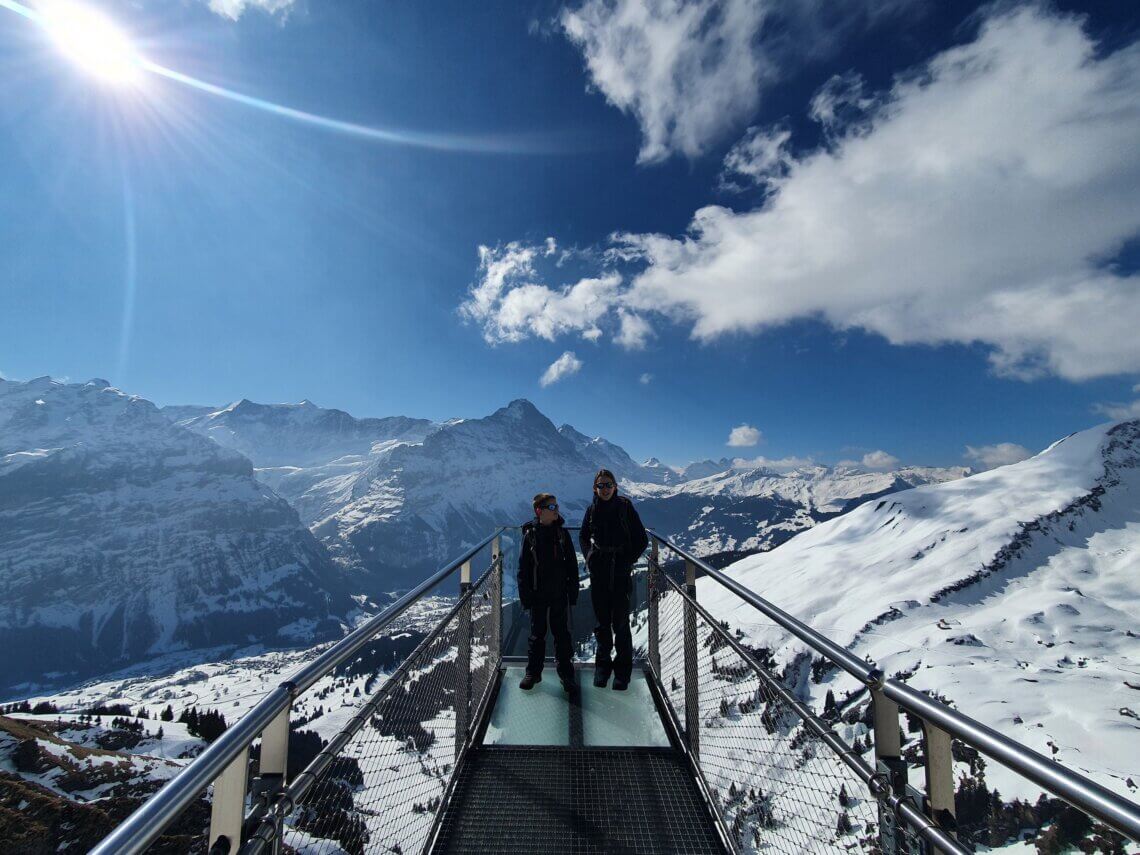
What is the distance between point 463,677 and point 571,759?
1.19m

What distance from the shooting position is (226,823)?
6.39 feet

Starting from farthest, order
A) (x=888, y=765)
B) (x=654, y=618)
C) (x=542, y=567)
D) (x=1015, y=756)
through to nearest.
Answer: (x=654, y=618) → (x=542, y=567) → (x=888, y=765) → (x=1015, y=756)

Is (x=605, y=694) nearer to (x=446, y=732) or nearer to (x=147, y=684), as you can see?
(x=446, y=732)

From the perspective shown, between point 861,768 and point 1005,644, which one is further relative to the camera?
point 1005,644

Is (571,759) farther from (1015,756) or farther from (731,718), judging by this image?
(1015,756)

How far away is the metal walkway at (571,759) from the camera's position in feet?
6.16

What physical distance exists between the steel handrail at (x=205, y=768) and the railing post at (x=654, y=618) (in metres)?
→ 4.38

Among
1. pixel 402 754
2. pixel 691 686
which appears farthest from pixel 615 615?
pixel 402 754

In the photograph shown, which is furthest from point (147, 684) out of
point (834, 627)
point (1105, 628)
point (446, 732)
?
point (1105, 628)

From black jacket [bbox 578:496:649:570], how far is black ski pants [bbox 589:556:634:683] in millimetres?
118

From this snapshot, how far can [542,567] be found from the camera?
229 inches

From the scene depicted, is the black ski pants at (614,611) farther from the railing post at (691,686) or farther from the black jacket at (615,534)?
the railing post at (691,686)

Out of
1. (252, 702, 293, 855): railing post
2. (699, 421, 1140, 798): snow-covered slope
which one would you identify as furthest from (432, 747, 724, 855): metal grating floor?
(699, 421, 1140, 798): snow-covered slope

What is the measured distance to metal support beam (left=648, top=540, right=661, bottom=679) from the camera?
6516 millimetres
